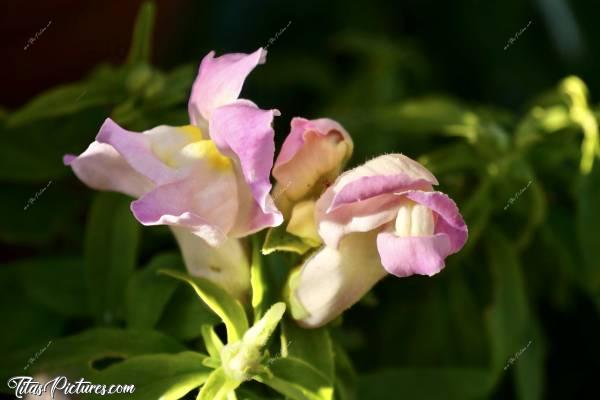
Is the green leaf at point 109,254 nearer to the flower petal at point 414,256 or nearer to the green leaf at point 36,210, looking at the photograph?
the green leaf at point 36,210

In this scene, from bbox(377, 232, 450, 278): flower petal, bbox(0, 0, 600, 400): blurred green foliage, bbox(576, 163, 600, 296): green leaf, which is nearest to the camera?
bbox(377, 232, 450, 278): flower petal

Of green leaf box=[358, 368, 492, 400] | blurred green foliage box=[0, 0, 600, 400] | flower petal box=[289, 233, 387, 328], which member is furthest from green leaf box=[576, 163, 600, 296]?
flower petal box=[289, 233, 387, 328]

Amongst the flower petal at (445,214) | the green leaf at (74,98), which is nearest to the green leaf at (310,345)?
the flower petal at (445,214)

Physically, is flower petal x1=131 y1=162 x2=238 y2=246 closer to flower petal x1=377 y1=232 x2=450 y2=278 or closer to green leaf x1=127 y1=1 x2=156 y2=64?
flower petal x1=377 y1=232 x2=450 y2=278

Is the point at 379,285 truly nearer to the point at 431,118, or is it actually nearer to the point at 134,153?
the point at 431,118

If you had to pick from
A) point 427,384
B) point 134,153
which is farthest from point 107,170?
point 427,384

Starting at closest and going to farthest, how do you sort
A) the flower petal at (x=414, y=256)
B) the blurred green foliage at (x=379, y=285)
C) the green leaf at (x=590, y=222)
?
the flower petal at (x=414, y=256) → the blurred green foliage at (x=379, y=285) → the green leaf at (x=590, y=222)
